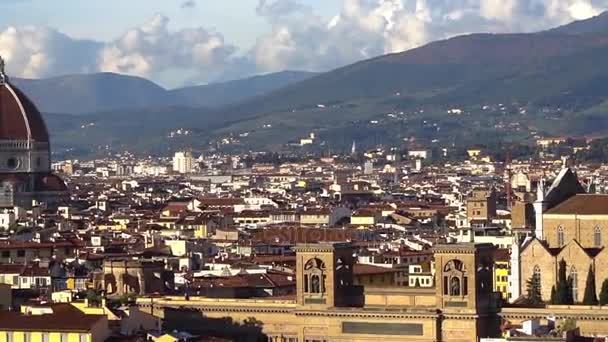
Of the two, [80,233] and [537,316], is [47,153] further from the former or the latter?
[537,316]

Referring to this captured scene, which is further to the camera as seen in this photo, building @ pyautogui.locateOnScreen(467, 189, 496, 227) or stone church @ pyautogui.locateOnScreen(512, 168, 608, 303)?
building @ pyautogui.locateOnScreen(467, 189, 496, 227)

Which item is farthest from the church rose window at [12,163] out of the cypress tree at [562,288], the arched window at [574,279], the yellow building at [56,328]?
the yellow building at [56,328]

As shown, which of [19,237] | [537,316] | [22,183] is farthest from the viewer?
[22,183]

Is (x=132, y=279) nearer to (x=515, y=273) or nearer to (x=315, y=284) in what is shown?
(x=315, y=284)

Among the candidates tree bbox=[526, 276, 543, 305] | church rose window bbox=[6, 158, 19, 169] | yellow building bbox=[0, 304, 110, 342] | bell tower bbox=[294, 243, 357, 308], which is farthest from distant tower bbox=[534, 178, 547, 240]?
church rose window bbox=[6, 158, 19, 169]

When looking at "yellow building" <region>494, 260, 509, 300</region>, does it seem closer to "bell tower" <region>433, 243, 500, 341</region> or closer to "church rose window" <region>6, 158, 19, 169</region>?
"bell tower" <region>433, 243, 500, 341</region>

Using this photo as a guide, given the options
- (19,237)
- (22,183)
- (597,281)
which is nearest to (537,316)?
(597,281)
